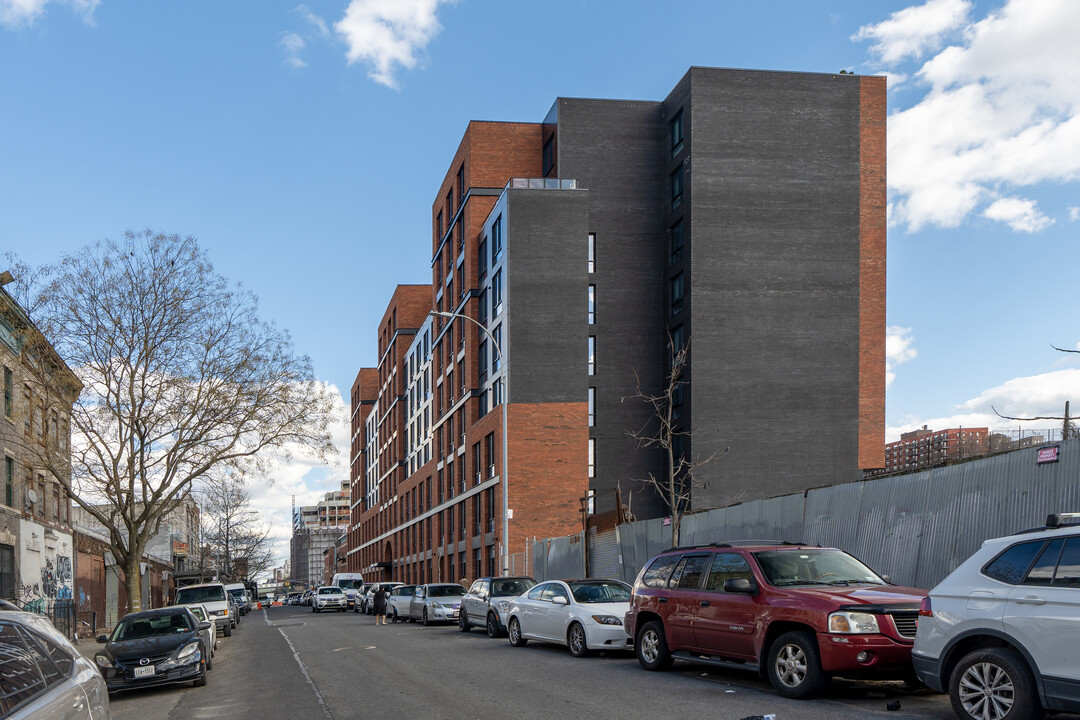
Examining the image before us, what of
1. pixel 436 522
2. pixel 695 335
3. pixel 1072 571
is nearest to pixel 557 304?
pixel 695 335

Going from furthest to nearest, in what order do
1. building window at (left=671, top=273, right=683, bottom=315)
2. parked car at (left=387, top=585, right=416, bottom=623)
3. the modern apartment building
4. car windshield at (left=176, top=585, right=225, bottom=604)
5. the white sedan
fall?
building window at (left=671, top=273, right=683, bottom=315) → the modern apartment building → parked car at (left=387, top=585, right=416, bottom=623) → car windshield at (left=176, top=585, right=225, bottom=604) → the white sedan

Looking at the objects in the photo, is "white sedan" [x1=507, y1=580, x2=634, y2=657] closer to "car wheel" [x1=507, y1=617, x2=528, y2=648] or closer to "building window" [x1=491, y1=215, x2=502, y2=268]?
"car wheel" [x1=507, y1=617, x2=528, y2=648]

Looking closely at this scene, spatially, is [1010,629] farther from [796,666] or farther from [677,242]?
[677,242]

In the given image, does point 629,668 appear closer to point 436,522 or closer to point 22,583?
point 22,583

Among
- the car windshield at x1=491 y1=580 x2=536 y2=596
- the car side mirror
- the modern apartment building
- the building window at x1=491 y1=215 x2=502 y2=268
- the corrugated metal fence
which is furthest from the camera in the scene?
the building window at x1=491 y1=215 x2=502 y2=268

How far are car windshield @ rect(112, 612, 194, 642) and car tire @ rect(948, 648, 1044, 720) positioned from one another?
12983 millimetres

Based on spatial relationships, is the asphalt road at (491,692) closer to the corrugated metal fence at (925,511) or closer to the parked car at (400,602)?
the corrugated metal fence at (925,511)

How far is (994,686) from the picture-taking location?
848 cm

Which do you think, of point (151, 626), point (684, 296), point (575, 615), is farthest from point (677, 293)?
point (151, 626)

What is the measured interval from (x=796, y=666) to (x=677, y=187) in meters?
42.2

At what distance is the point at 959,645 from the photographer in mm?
8891

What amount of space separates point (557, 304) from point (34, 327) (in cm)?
2606

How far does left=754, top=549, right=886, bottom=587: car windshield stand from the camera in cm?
1223

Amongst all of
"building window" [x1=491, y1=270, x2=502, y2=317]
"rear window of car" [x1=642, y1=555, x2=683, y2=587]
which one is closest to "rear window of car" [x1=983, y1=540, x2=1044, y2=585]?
"rear window of car" [x1=642, y1=555, x2=683, y2=587]
